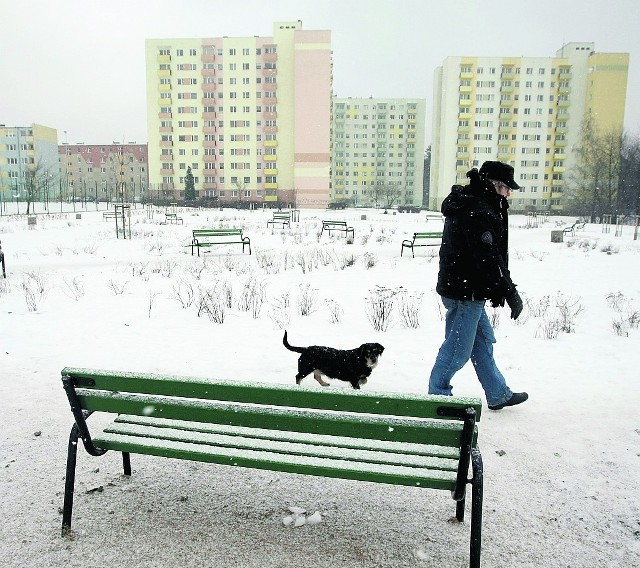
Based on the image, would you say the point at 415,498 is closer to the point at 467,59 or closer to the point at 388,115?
the point at 467,59

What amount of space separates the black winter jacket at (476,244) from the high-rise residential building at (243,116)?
221 ft

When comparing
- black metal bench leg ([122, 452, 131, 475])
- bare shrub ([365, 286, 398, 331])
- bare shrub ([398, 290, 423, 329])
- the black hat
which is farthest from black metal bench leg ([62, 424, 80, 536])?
bare shrub ([398, 290, 423, 329])

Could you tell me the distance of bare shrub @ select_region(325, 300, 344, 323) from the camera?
7.41 m

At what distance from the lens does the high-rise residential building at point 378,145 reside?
104 metres

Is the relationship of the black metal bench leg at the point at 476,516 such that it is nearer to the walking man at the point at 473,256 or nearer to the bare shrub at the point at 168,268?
the walking man at the point at 473,256

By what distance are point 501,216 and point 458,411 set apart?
2.03m

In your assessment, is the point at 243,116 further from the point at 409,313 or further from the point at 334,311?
the point at 409,313

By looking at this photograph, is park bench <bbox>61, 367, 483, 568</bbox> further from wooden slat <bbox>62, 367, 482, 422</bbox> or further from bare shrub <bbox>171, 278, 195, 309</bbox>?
bare shrub <bbox>171, 278, 195, 309</bbox>

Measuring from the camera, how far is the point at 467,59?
74.6m

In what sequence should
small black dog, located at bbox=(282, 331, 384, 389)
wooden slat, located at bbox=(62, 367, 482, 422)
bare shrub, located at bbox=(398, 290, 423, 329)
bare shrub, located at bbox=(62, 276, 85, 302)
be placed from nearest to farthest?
wooden slat, located at bbox=(62, 367, 482, 422), small black dog, located at bbox=(282, 331, 384, 389), bare shrub, located at bbox=(398, 290, 423, 329), bare shrub, located at bbox=(62, 276, 85, 302)

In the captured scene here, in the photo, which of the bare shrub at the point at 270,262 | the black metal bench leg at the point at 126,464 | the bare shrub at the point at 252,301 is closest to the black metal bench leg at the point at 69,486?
the black metal bench leg at the point at 126,464

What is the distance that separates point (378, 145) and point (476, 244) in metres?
106

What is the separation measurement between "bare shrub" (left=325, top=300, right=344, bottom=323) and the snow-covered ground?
0.06 meters

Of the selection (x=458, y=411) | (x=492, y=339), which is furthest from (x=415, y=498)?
(x=492, y=339)
